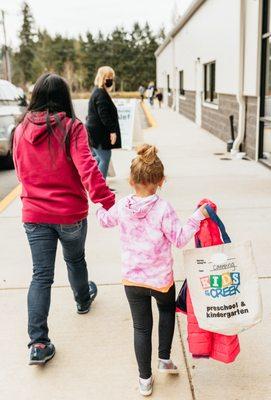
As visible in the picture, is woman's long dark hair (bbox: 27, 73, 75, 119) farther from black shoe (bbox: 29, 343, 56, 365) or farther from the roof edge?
the roof edge

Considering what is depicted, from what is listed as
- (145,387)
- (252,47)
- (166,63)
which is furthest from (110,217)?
(166,63)

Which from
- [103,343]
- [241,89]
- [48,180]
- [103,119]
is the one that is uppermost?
[241,89]

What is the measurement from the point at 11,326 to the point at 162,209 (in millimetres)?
1590

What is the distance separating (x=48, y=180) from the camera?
278 cm

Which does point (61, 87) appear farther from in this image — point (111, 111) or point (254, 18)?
point (254, 18)

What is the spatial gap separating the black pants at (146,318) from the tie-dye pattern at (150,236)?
69 mm

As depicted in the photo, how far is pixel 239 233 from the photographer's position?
5102 mm

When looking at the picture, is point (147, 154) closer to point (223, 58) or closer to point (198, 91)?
point (223, 58)

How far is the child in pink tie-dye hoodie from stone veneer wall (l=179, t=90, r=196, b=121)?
16535mm

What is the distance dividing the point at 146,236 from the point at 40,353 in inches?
40.4

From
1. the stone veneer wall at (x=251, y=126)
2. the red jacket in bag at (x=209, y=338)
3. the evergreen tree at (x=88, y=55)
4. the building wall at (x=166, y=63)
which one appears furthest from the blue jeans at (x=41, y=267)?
the evergreen tree at (x=88, y=55)

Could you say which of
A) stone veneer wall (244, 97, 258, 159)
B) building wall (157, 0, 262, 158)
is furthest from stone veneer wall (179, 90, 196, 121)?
stone veneer wall (244, 97, 258, 159)

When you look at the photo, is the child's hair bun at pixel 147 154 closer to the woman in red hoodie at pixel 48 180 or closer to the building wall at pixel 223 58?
the woman in red hoodie at pixel 48 180

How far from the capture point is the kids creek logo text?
7.79 feet
